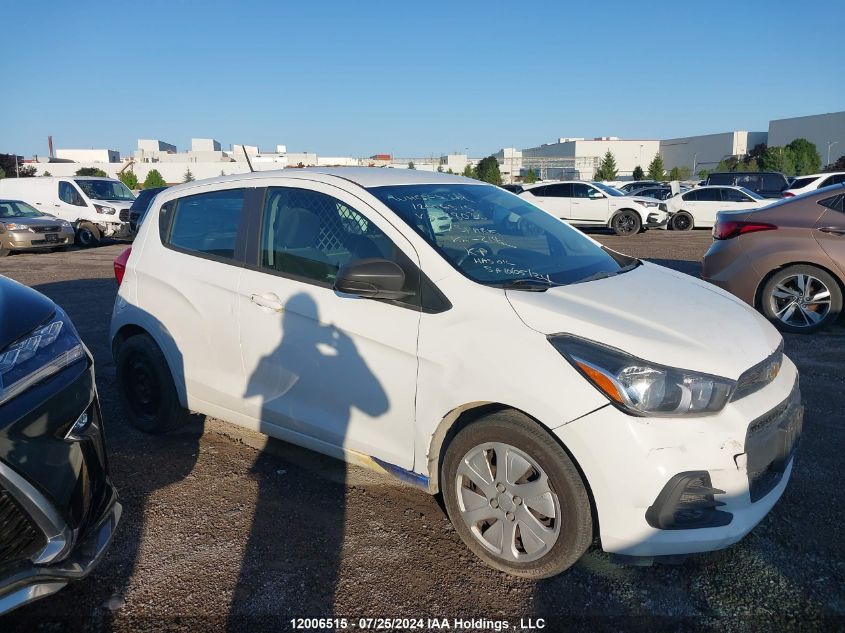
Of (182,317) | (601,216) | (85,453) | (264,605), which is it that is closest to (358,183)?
(182,317)

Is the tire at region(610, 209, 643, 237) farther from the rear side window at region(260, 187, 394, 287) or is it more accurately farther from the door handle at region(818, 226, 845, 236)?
the rear side window at region(260, 187, 394, 287)

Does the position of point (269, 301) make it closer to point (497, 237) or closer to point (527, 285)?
point (497, 237)

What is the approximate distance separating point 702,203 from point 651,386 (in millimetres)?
19711

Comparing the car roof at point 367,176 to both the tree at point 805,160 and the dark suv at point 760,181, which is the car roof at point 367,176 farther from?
the tree at point 805,160

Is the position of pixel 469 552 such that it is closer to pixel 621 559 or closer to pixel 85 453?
pixel 621 559

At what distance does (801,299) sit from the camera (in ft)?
21.1

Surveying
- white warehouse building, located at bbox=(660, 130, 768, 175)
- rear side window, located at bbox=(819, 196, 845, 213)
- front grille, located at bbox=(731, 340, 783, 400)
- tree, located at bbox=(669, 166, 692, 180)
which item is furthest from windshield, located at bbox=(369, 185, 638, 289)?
white warehouse building, located at bbox=(660, 130, 768, 175)

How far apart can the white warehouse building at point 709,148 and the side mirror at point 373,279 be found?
92866mm

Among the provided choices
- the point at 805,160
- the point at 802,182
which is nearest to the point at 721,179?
the point at 802,182

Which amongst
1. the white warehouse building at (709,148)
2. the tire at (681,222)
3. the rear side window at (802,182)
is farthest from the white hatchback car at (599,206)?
the white warehouse building at (709,148)

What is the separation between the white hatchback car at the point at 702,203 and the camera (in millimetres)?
20031

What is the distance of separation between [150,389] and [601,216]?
56.7 ft

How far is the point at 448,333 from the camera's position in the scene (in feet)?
9.25

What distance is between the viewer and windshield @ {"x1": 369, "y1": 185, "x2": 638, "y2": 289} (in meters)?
3.13
